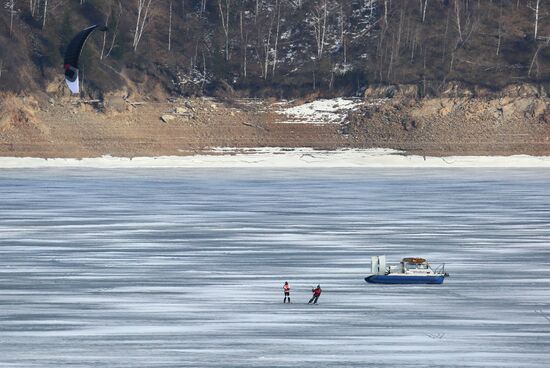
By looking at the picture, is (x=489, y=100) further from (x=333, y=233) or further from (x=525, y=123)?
(x=333, y=233)

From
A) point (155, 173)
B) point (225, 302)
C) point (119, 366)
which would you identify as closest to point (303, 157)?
point (155, 173)

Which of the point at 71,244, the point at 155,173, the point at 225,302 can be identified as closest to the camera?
the point at 225,302

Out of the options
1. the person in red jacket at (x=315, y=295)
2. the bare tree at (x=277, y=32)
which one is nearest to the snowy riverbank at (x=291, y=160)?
the bare tree at (x=277, y=32)

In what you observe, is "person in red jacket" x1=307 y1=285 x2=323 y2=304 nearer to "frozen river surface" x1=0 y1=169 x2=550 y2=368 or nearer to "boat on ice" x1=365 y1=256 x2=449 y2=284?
"frozen river surface" x1=0 y1=169 x2=550 y2=368

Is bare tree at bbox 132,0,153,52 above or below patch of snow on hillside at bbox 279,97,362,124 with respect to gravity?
above

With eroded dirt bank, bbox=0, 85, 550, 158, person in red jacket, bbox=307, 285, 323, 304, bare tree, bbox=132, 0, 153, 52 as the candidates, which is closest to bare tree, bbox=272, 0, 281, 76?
eroded dirt bank, bbox=0, 85, 550, 158

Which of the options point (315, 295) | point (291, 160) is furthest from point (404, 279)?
point (291, 160)

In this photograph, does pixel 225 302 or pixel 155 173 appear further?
pixel 155 173
